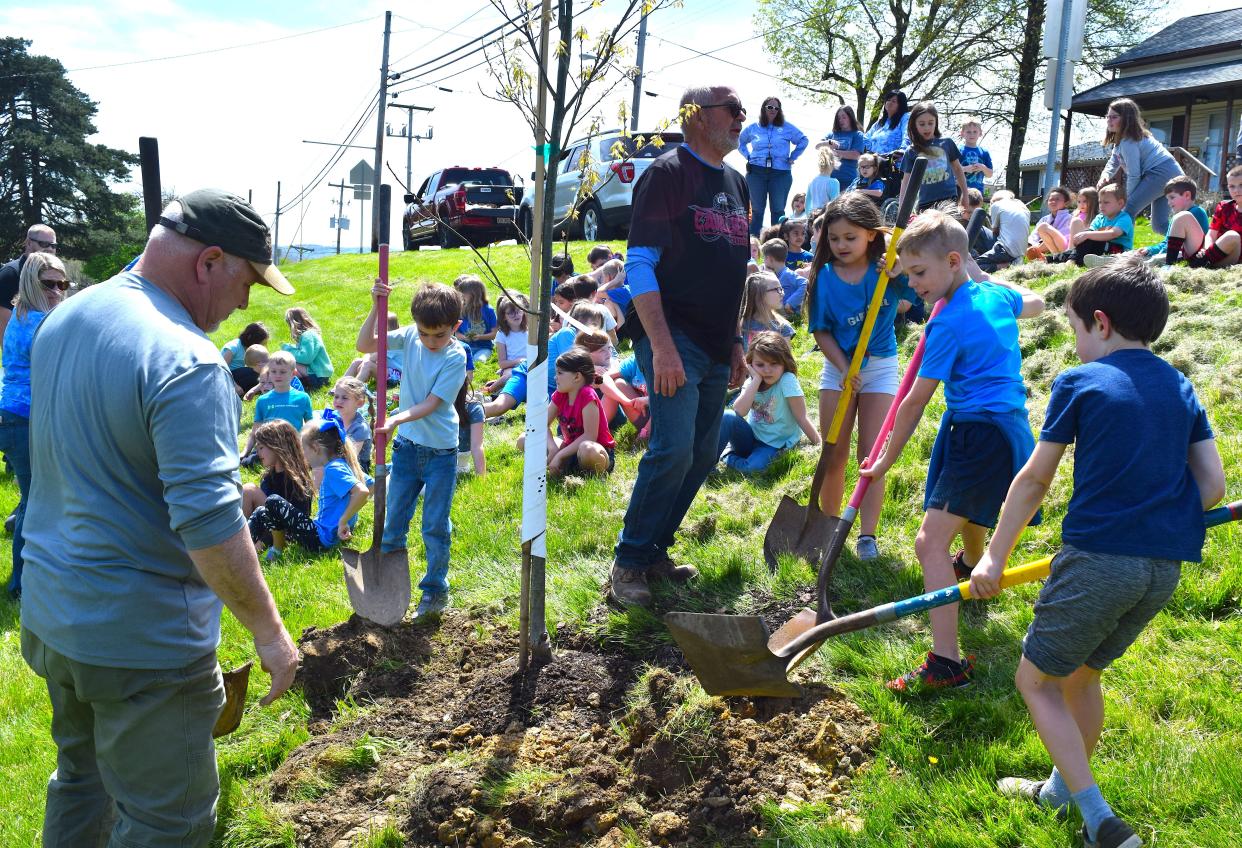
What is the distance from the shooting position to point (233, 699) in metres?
3.35

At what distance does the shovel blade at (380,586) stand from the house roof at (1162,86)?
1171 inches

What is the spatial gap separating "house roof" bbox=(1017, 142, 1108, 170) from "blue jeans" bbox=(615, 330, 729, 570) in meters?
40.9

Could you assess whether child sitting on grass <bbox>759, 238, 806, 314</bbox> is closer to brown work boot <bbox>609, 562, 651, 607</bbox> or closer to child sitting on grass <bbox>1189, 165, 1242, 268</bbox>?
child sitting on grass <bbox>1189, 165, 1242, 268</bbox>

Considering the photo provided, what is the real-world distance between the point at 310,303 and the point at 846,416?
17.2 metres

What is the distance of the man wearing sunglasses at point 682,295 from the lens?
4.55 meters

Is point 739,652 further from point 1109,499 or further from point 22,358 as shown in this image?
point 22,358

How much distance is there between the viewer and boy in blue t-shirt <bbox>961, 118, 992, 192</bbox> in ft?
39.8

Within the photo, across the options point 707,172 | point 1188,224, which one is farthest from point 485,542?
point 1188,224

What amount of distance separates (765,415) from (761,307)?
1596mm

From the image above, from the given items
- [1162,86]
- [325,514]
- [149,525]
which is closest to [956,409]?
[149,525]

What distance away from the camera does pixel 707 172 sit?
469 cm

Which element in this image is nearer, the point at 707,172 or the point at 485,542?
the point at 707,172

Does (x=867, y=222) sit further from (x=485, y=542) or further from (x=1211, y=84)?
(x=1211, y=84)

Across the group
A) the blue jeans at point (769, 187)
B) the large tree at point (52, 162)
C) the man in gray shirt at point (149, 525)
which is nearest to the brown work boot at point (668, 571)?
the man in gray shirt at point (149, 525)
